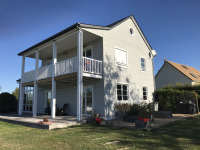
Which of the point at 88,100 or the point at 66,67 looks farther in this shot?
the point at 88,100

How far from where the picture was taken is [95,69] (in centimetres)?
1057

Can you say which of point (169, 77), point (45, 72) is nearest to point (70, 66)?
point (45, 72)

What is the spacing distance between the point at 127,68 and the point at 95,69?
12.0ft

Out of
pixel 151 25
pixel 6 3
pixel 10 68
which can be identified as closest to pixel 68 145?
pixel 6 3

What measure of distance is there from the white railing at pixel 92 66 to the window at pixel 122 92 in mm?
2310

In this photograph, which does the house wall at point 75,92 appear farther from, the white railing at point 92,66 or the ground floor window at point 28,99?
the ground floor window at point 28,99

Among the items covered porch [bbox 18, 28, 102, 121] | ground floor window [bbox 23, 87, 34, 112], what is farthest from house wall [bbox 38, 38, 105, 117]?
ground floor window [bbox 23, 87, 34, 112]

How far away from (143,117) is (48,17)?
909cm

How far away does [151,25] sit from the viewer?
16.7m

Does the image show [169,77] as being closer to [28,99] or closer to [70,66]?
[70,66]

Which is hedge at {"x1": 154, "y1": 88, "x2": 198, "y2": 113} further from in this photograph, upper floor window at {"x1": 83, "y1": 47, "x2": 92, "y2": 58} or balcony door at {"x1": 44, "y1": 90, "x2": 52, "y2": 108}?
balcony door at {"x1": 44, "y1": 90, "x2": 52, "y2": 108}

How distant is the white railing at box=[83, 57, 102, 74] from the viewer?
10.3 m

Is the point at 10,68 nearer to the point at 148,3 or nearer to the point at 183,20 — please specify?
the point at 148,3

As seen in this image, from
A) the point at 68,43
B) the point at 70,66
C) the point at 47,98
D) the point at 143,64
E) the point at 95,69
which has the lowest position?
the point at 47,98
